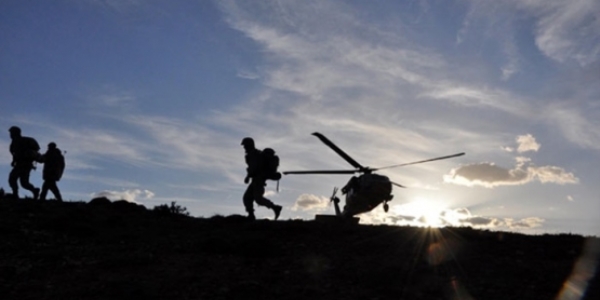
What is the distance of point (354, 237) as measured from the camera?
1498cm

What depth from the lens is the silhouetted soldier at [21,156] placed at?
2030 cm

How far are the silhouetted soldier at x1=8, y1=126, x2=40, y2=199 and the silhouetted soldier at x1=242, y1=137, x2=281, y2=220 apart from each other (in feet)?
25.4

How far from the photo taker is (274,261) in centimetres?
1241

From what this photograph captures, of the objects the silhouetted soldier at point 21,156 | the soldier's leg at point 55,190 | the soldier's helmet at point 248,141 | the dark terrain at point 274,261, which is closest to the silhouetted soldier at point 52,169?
the soldier's leg at point 55,190

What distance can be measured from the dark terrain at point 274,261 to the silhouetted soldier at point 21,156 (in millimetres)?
3633

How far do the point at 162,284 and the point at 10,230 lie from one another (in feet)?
19.3

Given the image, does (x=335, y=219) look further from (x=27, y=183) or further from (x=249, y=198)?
(x=27, y=183)

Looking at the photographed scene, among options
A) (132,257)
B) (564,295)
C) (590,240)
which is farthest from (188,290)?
(590,240)

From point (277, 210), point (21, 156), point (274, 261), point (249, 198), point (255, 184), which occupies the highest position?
point (21, 156)

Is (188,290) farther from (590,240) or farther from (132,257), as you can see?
(590,240)

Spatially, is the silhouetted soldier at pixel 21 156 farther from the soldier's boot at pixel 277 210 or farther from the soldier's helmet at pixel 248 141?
the soldier's boot at pixel 277 210

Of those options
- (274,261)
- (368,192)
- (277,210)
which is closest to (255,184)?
(277,210)

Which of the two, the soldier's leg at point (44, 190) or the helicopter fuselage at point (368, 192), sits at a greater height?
the helicopter fuselage at point (368, 192)

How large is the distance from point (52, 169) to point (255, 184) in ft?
25.3
